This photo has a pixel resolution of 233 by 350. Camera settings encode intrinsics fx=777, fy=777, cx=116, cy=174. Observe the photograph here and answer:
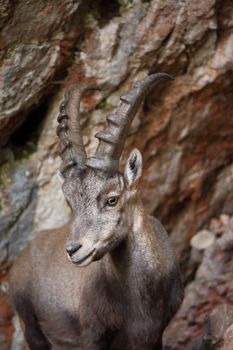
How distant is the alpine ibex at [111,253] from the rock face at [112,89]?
4.51ft

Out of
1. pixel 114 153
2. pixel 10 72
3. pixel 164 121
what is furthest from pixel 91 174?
pixel 164 121

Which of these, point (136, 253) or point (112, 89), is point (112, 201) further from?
point (112, 89)

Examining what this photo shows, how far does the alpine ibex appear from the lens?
8008 mm

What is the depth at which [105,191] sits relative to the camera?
8.05 m

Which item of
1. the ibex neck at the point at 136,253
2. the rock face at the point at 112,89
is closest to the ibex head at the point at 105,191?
the ibex neck at the point at 136,253

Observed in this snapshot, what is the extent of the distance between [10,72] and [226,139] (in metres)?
3.70

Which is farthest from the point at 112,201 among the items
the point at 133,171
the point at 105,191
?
the point at 133,171

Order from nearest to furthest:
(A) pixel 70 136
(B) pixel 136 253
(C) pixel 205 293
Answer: (B) pixel 136 253 → (A) pixel 70 136 → (C) pixel 205 293

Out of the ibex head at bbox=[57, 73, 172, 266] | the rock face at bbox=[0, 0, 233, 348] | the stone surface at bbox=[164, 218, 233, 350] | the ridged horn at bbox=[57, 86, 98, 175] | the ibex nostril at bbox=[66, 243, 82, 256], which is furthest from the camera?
the stone surface at bbox=[164, 218, 233, 350]

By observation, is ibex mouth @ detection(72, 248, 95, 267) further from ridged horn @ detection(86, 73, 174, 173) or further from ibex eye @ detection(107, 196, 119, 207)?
ridged horn @ detection(86, 73, 174, 173)

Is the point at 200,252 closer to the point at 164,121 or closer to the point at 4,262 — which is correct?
the point at 164,121

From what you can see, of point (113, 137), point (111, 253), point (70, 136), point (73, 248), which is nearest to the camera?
point (73, 248)

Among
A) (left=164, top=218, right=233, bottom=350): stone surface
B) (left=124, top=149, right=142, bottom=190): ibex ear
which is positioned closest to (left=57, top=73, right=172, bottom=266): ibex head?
(left=124, top=149, right=142, bottom=190): ibex ear

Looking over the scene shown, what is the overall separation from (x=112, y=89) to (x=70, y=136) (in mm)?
2208
